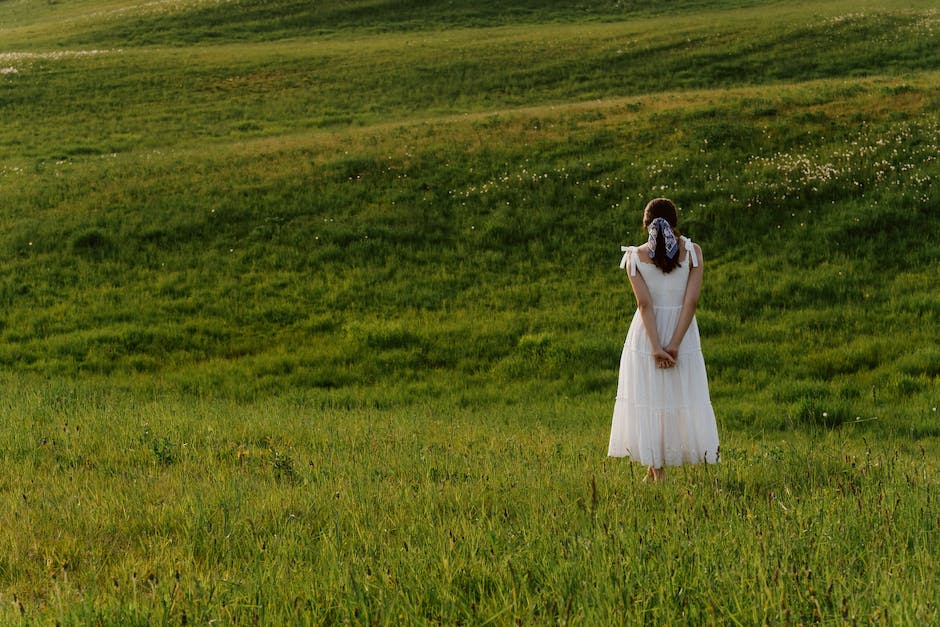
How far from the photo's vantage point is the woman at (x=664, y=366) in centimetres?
742

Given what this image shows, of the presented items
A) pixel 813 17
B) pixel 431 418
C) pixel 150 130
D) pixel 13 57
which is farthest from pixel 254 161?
pixel 813 17

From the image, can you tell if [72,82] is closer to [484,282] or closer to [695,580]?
[484,282]

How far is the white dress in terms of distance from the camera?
7.41m

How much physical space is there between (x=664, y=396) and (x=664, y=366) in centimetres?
28

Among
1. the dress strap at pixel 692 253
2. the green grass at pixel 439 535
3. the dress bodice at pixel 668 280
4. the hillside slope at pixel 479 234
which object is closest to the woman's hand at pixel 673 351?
the dress bodice at pixel 668 280

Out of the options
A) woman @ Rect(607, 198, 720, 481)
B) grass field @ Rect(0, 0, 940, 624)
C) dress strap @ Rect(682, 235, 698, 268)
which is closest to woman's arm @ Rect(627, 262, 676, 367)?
woman @ Rect(607, 198, 720, 481)

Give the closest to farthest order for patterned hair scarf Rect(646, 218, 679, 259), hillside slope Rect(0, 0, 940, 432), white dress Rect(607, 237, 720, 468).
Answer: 1. white dress Rect(607, 237, 720, 468)
2. patterned hair scarf Rect(646, 218, 679, 259)
3. hillside slope Rect(0, 0, 940, 432)

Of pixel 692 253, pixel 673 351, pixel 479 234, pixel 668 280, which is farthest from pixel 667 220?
pixel 479 234

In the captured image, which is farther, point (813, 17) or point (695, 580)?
point (813, 17)

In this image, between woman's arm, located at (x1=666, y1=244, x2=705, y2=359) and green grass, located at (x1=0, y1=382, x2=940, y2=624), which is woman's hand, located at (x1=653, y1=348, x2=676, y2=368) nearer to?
woman's arm, located at (x1=666, y1=244, x2=705, y2=359)

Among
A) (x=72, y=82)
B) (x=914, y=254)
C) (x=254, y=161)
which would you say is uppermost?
(x=72, y=82)

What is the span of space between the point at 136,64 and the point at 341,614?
4759cm

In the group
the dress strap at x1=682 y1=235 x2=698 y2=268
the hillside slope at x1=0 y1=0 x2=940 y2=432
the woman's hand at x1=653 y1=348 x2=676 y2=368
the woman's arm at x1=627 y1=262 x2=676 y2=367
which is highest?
the dress strap at x1=682 y1=235 x2=698 y2=268

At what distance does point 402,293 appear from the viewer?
1722 cm
